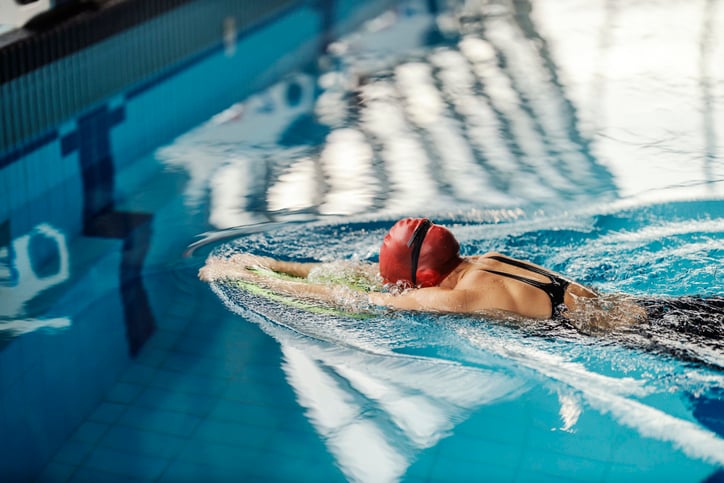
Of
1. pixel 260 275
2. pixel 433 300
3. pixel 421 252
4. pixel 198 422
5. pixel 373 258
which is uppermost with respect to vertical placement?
pixel 421 252

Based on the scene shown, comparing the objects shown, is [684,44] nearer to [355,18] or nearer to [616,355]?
[355,18]

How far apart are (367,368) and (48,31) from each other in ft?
13.6

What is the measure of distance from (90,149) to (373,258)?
9.24 feet

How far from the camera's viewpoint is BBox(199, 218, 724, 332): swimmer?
3699 mm

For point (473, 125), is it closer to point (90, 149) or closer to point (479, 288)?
point (90, 149)

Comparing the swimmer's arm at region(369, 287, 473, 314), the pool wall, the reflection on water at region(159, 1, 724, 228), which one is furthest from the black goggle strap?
the reflection on water at region(159, 1, 724, 228)

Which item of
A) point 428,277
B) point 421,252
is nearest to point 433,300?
point 428,277

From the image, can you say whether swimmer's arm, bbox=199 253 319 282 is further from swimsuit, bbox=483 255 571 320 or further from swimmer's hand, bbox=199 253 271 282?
swimsuit, bbox=483 255 571 320

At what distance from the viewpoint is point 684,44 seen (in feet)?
28.8

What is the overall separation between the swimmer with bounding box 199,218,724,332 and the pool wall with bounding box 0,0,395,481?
125 centimetres

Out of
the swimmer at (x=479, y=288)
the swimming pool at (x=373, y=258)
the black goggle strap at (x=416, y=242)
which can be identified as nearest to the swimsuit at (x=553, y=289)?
the swimmer at (x=479, y=288)

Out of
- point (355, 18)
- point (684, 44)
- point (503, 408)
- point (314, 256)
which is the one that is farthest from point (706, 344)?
point (355, 18)

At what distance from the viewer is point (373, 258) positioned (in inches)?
187

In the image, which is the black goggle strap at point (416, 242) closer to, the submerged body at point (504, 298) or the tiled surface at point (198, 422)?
the submerged body at point (504, 298)
